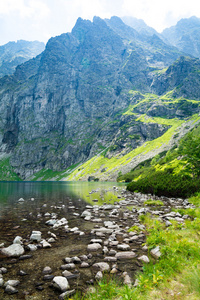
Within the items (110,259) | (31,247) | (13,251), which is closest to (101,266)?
(110,259)

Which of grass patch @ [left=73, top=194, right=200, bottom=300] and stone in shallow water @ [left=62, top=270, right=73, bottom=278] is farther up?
grass patch @ [left=73, top=194, right=200, bottom=300]

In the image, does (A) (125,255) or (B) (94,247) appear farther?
(B) (94,247)

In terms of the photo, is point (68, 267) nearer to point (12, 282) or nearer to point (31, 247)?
point (12, 282)

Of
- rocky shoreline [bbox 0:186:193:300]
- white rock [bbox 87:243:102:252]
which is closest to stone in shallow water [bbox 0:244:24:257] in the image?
rocky shoreline [bbox 0:186:193:300]

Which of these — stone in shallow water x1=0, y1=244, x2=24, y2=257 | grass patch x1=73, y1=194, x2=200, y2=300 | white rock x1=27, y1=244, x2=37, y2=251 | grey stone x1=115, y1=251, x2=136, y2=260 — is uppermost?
grass patch x1=73, y1=194, x2=200, y2=300

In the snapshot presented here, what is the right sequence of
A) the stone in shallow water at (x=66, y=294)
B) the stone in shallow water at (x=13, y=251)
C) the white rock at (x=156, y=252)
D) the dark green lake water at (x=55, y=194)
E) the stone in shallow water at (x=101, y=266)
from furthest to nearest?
1. the dark green lake water at (x=55, y=194)
2. the stone in shallow water at (x=13, y=251)
3. the white rock at (x=156, y=252)
4. the stone in shallow water at (x=101, y=266)
5. the stone in shallow water at (x=66, y=294)

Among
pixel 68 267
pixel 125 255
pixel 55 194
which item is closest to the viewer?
pixel 68 267

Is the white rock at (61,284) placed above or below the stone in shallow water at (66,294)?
below

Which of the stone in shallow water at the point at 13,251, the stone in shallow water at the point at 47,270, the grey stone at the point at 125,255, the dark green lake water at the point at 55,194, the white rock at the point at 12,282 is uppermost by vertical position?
the white rock at the point at 12,282

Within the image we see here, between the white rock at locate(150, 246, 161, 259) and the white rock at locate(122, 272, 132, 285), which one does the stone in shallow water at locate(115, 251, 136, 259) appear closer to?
the white rock at locate(150, 246, 161, 259)

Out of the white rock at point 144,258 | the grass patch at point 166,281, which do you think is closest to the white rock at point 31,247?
the grass patch at point 166,281

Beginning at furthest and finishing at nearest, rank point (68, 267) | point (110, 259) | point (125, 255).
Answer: point (125, 255) → point (110, 259) → point (68, 267)

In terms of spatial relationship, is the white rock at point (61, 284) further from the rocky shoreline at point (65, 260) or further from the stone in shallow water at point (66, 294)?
the stone in shallow water at point (66, 294)

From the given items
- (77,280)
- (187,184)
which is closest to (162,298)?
(77,280)
